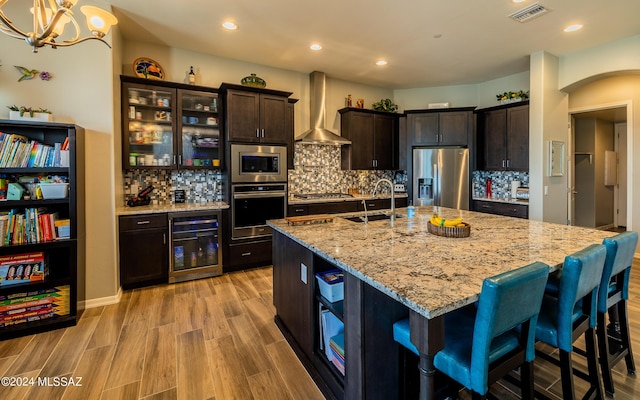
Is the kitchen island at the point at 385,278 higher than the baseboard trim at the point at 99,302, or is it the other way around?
the kitchen island at the point at 385,278

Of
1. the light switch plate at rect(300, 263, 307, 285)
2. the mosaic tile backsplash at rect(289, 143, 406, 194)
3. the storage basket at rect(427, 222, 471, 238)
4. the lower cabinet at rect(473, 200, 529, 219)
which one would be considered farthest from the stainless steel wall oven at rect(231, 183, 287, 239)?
the lower cabinet at rect(473, 200, 529, 219)

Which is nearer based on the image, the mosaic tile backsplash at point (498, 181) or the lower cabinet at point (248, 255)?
the lower cabinet at point (248, 255)

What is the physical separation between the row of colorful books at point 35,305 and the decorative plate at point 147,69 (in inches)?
102

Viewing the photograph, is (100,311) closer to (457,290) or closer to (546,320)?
(457,290)

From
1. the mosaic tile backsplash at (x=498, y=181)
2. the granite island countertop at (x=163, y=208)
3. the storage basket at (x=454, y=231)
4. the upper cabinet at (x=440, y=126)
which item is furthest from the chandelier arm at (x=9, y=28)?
the mosaic tile backsplash at (x=498, y=181)

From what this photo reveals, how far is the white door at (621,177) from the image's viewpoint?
6.73 metres

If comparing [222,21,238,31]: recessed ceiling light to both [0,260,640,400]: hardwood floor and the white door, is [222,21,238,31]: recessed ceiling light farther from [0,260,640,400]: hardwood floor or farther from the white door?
the white door

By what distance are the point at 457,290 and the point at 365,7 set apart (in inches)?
115

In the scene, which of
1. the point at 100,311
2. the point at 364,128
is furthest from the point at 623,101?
the point at 100,311

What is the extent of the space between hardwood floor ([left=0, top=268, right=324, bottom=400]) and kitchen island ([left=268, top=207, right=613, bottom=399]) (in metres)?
0.25

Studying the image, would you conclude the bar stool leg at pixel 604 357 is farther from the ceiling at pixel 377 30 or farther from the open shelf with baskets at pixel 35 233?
the open shelf with baskets at pixel 35 233

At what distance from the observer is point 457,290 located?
118cm

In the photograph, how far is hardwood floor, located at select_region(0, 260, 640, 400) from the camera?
6.21ft

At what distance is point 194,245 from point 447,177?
166 inches
